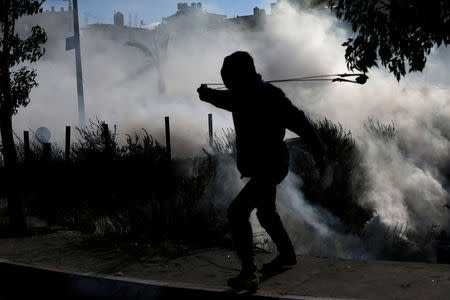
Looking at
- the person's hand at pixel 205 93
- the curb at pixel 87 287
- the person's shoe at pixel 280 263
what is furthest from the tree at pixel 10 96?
the person's shoe at pixel 280 263

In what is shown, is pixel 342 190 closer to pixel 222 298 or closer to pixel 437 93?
pixel 222 298

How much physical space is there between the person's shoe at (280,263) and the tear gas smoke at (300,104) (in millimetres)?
2205

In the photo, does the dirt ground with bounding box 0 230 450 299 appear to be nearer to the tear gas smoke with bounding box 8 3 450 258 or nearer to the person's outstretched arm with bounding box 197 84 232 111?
the person's outstretched arm with bounding box 197 84 232 111

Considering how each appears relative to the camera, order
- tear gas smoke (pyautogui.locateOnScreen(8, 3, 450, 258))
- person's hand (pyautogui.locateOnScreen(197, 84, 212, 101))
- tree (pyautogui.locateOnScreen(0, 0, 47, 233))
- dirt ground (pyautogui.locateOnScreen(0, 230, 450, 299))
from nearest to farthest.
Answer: dirt ground (pyautogui.locateOnScreen(0, 230, 450, 299)) → person's hand (pyautogui.locateOnScreen(197, 84, 212, 101)) → tree (pyautogui.locateOnScreen(0, 0, 47, 233)) → tear gas smoke (pyautogui.locateOnScreen(8, 3, 450, 258))

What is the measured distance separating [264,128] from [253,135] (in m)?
0.10

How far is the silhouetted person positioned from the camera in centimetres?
447

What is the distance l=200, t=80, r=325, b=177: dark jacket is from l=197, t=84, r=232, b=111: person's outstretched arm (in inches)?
2.6

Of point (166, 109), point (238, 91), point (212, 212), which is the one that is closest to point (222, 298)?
point (238, 91)

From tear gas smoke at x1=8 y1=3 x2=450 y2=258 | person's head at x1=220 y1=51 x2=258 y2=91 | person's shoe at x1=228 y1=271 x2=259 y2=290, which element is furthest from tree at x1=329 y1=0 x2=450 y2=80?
tear gas smoke at x1=8 y1=3 x2=450 y2=258

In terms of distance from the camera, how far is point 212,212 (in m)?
6.61

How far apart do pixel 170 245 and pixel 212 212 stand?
0.80 m

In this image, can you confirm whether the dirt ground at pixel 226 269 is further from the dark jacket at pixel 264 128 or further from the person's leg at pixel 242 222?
the dark jacket at pixel 264 128

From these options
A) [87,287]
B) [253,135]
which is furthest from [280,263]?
[87,287]

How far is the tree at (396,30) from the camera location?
4.91m
